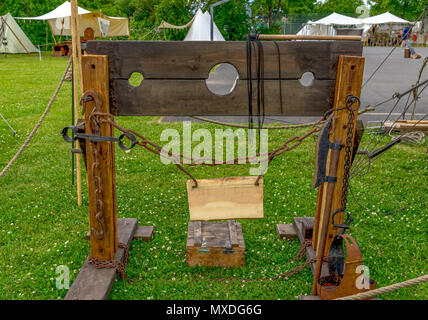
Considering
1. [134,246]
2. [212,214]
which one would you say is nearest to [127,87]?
[212,214]

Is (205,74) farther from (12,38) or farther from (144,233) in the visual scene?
(12,38)

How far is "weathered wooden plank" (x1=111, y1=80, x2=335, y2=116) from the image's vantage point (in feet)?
9.95

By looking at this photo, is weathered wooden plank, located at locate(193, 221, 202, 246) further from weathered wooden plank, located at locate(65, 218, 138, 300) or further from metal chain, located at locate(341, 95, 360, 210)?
metal chain, located at locate(341, 95, 360, 210)

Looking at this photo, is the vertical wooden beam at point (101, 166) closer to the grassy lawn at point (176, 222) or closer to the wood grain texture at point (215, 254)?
the grassy lawn at point (176, 222)

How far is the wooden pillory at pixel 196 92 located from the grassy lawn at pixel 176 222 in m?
0.46

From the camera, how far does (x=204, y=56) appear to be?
117 inches

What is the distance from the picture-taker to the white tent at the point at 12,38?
2261 centimetres

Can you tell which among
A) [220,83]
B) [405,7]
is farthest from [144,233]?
[405,7]

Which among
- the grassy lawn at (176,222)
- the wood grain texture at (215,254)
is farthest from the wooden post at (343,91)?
the grassy lawn at (176,222)

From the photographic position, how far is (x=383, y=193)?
Result: 16.5ft

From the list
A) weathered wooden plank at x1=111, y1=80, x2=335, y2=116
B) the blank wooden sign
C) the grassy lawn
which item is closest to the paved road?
the grassy lawn

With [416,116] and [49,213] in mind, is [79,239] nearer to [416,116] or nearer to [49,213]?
[49,213]

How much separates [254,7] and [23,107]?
113 feet

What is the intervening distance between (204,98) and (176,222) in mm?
1730
